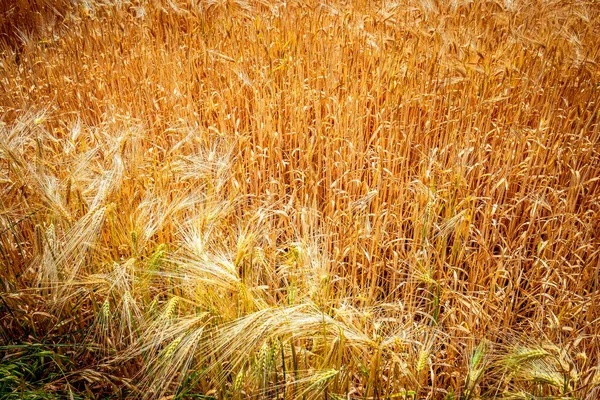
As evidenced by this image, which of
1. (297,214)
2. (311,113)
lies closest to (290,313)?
(297,214)

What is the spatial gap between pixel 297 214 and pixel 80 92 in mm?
1784

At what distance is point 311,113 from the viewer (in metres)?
2.60

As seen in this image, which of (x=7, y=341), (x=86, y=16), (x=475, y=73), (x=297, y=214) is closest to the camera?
(x=7, y=341)

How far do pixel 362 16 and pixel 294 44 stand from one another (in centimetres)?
60

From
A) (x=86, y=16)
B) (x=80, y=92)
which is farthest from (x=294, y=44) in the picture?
(x=86, y=16)

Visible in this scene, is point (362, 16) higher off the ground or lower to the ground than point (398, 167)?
higher

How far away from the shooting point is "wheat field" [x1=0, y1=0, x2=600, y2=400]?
4.05ft

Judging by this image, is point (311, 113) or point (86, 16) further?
point (86, 16)

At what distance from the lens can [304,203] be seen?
1946mm

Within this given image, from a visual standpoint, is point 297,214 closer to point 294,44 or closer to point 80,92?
point 294,44

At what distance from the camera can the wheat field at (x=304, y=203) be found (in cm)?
123

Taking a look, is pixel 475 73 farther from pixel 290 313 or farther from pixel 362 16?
pixel 290 313

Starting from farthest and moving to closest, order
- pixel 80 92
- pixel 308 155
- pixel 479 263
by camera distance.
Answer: pixel 80 92 < pixel 308 155 < pixel 479 263

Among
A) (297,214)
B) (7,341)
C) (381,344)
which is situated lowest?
(7,341)
